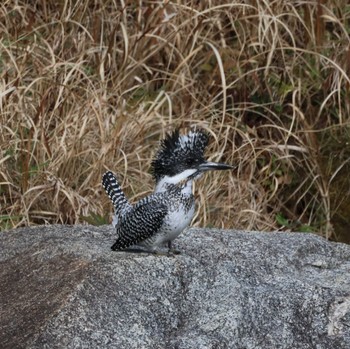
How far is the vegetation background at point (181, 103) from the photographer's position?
19.4 ft

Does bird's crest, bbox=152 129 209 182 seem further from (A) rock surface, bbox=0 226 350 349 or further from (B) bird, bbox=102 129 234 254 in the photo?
(A) rock surface, bbox=0 226 350 349

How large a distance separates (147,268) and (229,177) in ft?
8.57

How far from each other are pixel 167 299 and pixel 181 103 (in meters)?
3.15

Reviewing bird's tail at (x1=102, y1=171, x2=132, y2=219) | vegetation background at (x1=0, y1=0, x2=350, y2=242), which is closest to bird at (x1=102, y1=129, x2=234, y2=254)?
bird's tail at (x1=102, y1=171, x2=132, y2=219)

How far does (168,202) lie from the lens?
12.8ft

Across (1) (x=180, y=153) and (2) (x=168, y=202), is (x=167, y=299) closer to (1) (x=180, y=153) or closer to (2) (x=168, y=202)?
(2) (x=168, y=202)

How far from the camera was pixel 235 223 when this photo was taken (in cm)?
610

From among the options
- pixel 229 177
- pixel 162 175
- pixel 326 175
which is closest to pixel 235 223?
pixel 229 177

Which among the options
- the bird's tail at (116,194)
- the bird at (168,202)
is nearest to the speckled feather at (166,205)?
the bird at (168,202)

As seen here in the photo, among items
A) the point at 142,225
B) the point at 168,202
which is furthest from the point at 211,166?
the point at 142,225

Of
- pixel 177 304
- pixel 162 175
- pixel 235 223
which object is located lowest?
pixel 235 223

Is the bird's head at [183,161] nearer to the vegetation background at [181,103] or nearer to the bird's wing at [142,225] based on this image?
Result: the bird's wing at [142,225]

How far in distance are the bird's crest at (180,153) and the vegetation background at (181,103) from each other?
173cm

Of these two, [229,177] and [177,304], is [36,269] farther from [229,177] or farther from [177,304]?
[229,177]
